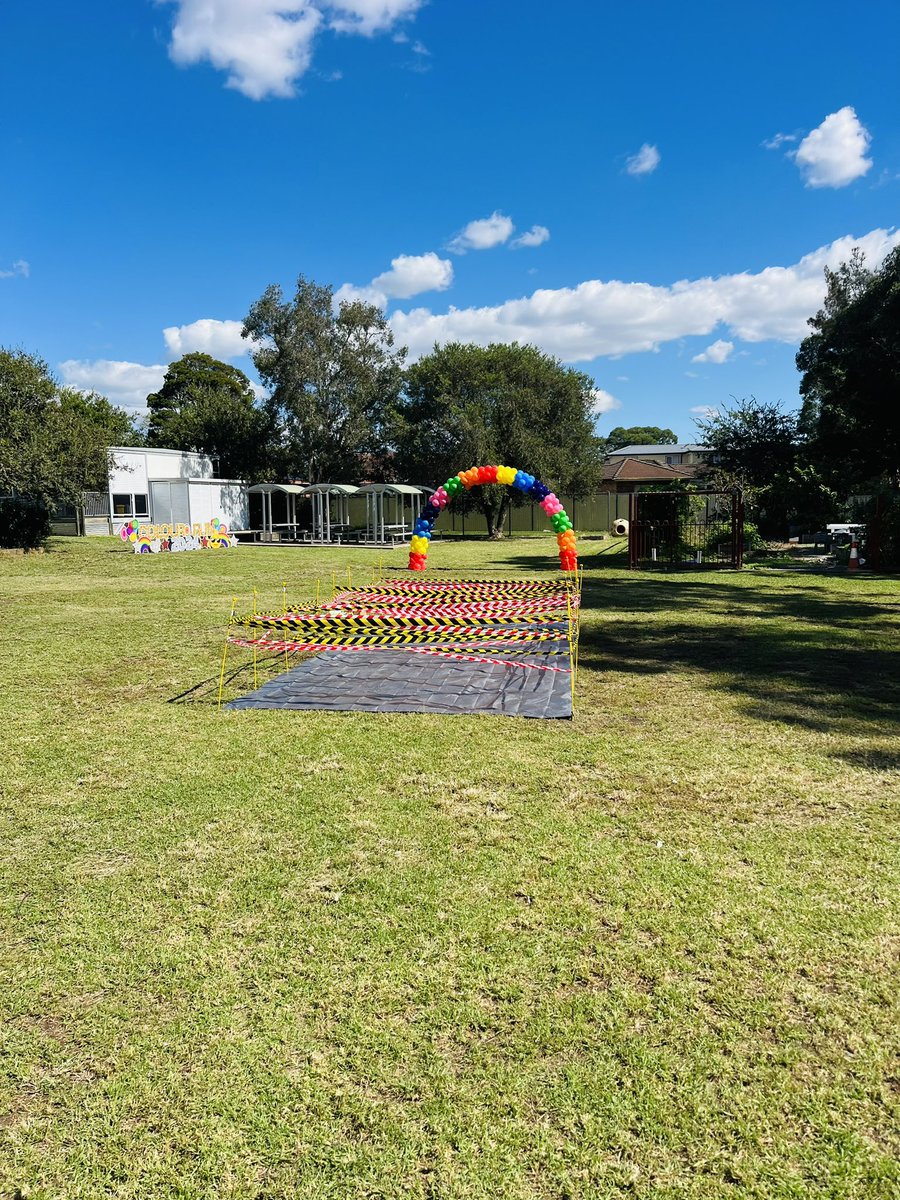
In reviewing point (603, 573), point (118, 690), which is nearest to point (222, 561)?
point (603, 573)

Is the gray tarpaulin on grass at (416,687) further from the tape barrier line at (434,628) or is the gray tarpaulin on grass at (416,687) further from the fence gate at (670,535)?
the fence gate at (670,535)

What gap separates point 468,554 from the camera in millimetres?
26797

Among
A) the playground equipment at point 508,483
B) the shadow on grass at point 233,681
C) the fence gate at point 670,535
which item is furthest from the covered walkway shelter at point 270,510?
the shadow on grass at point 233,681

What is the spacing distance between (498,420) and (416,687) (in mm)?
29759

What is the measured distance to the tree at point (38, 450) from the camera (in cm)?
2420

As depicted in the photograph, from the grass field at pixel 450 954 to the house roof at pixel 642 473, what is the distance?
39.2 metres

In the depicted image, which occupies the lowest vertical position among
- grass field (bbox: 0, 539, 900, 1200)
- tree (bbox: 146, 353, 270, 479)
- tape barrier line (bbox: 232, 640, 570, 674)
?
grass field (bbox: 0, 539, 900, 1200)

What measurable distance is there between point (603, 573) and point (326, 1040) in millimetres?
17618

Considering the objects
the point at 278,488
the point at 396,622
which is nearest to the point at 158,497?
the point at 278,488

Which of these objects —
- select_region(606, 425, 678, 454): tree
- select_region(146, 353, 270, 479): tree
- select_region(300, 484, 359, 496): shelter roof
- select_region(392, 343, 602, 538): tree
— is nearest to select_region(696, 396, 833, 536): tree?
select_region(392, 343, 602, 538): tree

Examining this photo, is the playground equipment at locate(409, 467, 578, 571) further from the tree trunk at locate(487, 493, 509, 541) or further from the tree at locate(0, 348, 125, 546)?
the tree trunk at locate(487, 493, 509, 541)

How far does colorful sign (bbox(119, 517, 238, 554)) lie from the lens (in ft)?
86.7

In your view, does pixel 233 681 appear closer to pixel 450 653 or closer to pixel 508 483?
pixel 450 653

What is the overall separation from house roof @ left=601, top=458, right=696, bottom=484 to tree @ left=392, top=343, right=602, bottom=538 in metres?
8.00
